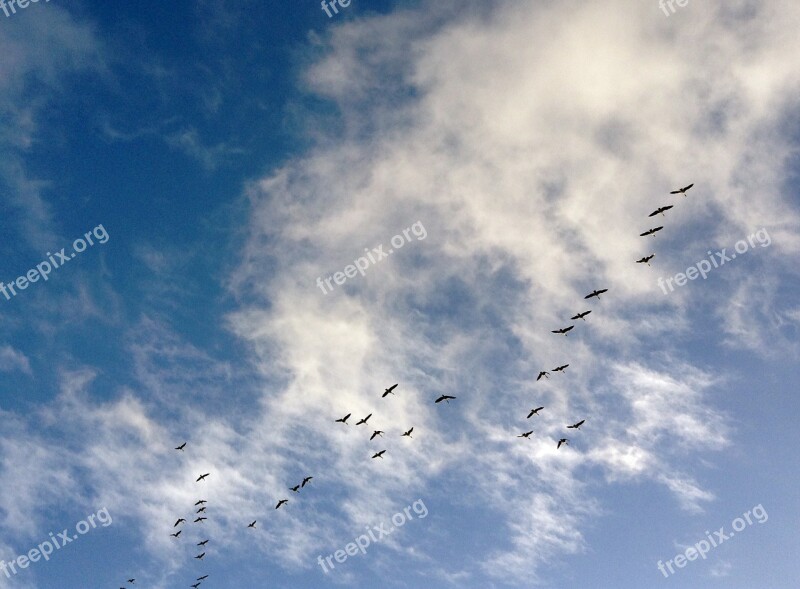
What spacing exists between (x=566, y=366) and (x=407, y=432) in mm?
33887

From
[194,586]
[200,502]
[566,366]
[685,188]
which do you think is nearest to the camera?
[685,188]

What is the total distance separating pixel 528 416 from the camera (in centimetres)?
11962

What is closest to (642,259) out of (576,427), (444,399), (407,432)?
(576,427)

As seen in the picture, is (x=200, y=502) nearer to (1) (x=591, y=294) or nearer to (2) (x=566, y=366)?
(2) (x=566, y=366)

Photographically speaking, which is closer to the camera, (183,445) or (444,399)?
(444,399)

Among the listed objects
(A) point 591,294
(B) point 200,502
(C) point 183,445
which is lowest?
(A) point 591,294

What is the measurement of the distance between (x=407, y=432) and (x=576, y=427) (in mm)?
31788

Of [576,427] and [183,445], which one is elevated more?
[183,445]

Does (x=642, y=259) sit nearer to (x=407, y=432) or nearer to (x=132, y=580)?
(x=407, y=432)

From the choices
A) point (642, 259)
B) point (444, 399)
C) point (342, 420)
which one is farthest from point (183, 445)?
point (642, 259)

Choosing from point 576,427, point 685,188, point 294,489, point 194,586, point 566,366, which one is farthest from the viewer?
point 194,586

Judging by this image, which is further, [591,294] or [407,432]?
[407,432]

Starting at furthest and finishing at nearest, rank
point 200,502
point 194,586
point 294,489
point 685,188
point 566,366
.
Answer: point 194,586 < point 200,502 < point 294,489 < point 566,366 < point 685,188

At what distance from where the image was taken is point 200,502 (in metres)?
149
